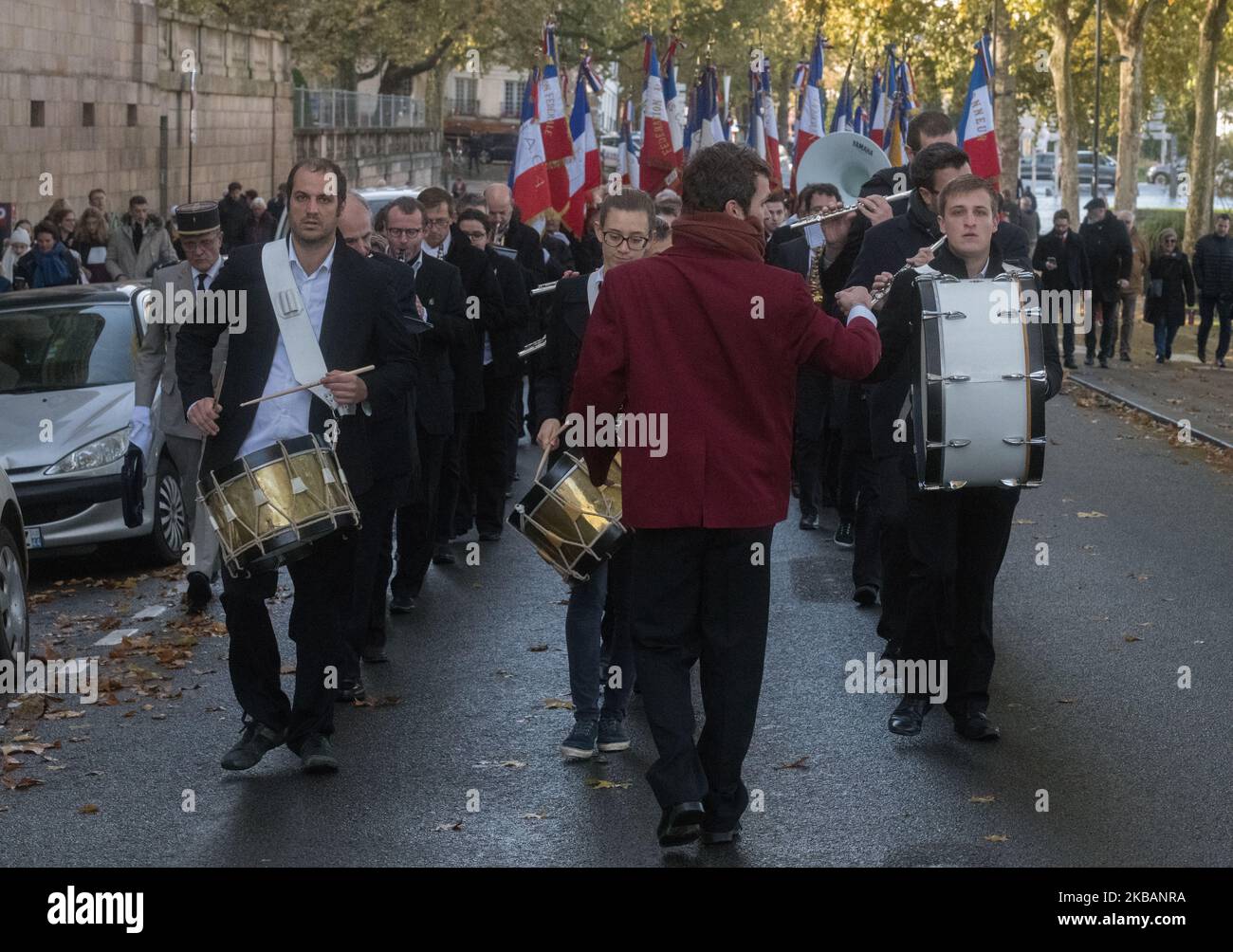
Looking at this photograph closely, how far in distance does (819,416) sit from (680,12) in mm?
58356

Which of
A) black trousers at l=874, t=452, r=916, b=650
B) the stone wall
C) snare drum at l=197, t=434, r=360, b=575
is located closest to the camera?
snare drum at l=197, t=434, r=360, b=575

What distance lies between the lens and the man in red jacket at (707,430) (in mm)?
5953

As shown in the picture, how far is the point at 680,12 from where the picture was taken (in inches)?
2726

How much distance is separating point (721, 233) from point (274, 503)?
1.74 meters

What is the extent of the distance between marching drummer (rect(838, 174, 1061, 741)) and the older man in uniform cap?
11.7 feet

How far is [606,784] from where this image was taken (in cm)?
703

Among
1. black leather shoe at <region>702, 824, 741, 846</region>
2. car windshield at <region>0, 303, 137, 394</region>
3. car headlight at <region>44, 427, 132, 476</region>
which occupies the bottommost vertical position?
black leather shoe at <region>702, 824, 741, 846</region>

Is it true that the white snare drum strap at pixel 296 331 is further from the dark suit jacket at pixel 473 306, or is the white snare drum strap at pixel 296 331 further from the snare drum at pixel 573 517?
the dark suit jacket at pixel 473 306

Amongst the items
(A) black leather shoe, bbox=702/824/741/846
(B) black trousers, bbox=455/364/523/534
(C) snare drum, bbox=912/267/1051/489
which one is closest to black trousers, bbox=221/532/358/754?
(A) black leather shoe, bbox=702/824/741/846

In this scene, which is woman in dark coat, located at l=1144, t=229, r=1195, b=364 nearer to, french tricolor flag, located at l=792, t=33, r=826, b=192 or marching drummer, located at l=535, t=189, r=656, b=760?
french tricolor flag, located at l=792, t=33, r=826, b=192

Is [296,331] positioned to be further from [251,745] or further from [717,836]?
[717,836]

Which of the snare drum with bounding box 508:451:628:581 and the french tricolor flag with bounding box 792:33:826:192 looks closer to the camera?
the snare drum with bounding box 508:451:628:581

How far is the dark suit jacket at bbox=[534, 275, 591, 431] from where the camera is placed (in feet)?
25.5

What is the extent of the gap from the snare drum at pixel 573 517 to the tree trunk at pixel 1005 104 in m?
41.4
